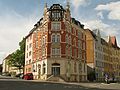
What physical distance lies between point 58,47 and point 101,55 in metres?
36.6

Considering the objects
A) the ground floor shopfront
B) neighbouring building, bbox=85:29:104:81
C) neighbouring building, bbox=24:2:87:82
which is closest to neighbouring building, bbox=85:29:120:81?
neighbouring building, bbox=85:29:104:81

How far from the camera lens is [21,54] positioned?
309 feet

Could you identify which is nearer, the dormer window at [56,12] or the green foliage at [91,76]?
the dormer window at [56,12]

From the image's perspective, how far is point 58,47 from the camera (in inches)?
2539

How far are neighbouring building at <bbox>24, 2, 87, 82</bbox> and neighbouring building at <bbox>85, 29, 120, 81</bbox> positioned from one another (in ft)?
45.5

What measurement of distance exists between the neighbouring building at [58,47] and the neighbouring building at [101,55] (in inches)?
546

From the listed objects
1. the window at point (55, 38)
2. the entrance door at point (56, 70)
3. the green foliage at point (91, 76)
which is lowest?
the green foliage at point (91, 76)

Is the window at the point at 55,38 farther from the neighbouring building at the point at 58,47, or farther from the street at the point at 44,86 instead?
the street at the point at 44,86

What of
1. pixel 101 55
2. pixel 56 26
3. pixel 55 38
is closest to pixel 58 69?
pixel 55 38

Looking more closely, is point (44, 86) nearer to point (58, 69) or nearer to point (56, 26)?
point (58, 69)

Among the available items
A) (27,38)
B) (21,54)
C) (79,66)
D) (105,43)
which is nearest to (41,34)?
(79,66)

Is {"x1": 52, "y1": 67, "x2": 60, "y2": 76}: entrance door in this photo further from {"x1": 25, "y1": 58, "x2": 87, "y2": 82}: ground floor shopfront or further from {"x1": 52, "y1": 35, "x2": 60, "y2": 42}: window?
{"x1": 52, "y1": 35, "x2": 60, "y2": 42}: window

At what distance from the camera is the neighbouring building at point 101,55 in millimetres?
87812

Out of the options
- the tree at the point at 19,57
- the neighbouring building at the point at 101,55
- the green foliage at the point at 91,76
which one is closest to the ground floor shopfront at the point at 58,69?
the green foliage at the point at 91,76
